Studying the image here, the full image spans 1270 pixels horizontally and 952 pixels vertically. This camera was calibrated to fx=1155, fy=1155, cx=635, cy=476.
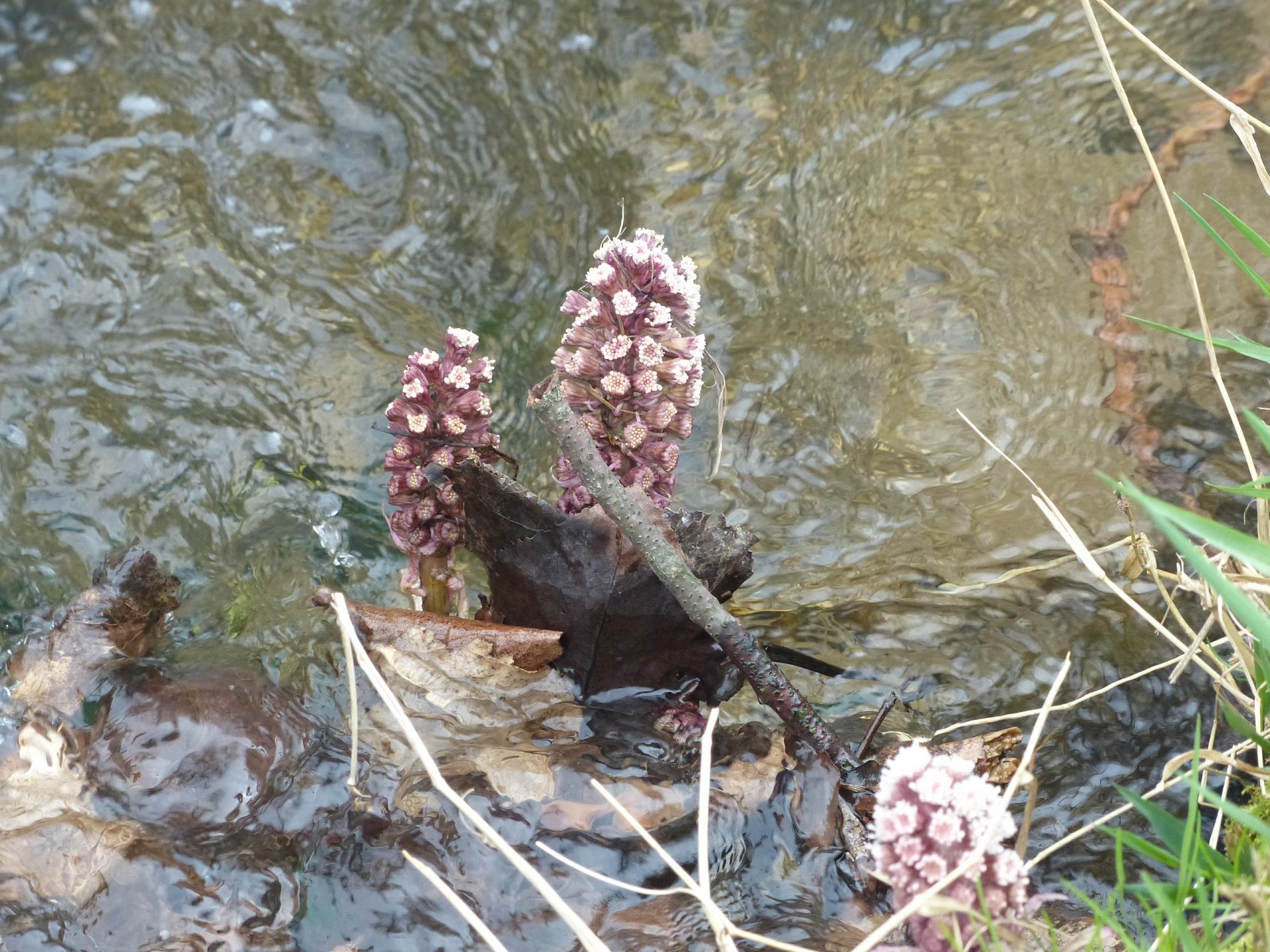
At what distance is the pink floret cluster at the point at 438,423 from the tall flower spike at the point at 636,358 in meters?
0.19

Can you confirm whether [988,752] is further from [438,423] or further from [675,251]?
[675,251]

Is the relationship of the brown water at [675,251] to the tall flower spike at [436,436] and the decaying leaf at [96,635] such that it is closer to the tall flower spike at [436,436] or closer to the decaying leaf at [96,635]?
the decaying leaf at [96,635]

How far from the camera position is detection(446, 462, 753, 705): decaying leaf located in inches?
79.2

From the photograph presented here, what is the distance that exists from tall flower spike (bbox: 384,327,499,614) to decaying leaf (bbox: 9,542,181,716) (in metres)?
0.58

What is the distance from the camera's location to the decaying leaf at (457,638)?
7.06ft

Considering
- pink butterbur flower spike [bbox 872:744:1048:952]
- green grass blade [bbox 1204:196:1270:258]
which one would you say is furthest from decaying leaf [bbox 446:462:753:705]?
green grass blade [bbox 1204:196:1270:258]

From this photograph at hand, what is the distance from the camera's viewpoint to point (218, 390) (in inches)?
145

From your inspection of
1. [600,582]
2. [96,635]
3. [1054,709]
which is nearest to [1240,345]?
[1054,709]

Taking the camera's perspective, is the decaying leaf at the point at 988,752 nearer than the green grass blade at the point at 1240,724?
No

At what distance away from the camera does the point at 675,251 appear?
4078 mm

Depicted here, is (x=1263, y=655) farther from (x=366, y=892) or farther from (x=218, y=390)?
(x=218, y=390)

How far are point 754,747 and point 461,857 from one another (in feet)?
1.79

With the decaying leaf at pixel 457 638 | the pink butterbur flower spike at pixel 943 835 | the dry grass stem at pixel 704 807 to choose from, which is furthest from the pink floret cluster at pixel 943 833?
the decaying leaf at pixel 457 638

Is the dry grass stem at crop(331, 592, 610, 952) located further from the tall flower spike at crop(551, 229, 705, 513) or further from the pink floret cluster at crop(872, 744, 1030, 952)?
the tall flower spike at crop(551, 229, 705, 513)
